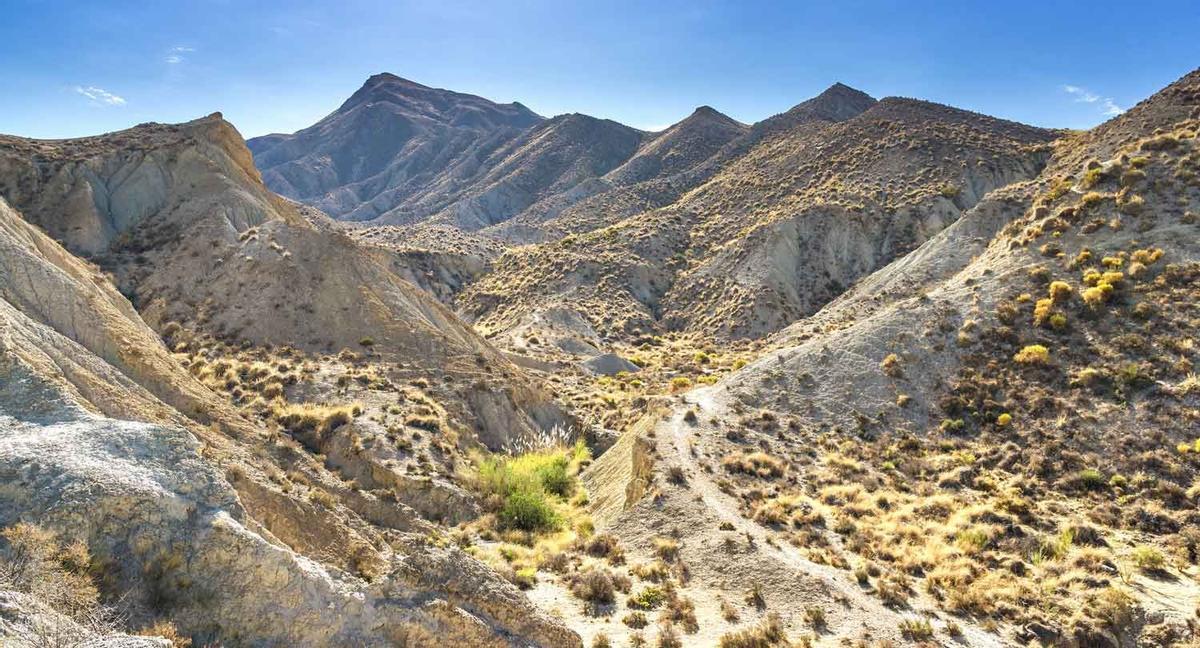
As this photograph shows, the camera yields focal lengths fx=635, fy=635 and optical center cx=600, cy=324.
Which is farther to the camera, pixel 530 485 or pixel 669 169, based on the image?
pixel 669 169

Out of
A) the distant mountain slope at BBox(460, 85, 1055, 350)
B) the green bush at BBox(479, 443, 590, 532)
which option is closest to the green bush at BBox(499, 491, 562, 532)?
the green bush at BBox(479, 443, 590, 532)

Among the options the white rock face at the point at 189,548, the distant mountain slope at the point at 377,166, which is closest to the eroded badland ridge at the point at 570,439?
the white rock face at the point at 189,548

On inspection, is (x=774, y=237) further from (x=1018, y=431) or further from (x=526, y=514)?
(x=526, y=514)

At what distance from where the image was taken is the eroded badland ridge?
801cm

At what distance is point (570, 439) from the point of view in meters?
29.1

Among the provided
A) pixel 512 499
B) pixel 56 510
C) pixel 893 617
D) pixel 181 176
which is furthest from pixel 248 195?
pixel 893 617

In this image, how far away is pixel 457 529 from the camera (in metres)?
17.4

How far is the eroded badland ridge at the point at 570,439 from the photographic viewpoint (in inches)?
315

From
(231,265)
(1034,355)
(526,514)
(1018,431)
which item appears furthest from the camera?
(231,265)

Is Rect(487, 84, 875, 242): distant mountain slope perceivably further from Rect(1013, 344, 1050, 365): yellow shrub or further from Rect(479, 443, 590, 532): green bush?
Rect(1013, 344, 1050, 365): yellow shrub

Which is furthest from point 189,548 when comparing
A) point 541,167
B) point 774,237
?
point 541,167

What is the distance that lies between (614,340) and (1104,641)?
142 feet

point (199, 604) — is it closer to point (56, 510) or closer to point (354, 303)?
point (56, 510)

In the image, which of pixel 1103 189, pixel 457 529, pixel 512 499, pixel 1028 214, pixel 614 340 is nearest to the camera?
pixel 457 529
